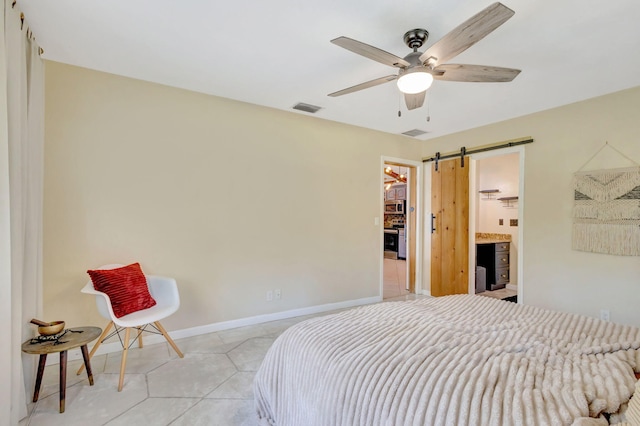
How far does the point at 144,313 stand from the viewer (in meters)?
2.45

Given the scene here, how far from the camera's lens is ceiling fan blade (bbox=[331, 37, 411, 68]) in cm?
168

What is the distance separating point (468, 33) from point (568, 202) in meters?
2.70

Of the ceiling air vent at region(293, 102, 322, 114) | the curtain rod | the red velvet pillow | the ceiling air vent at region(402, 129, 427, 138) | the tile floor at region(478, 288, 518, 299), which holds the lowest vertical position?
the tile floor at region(478, 288, 518, 299)

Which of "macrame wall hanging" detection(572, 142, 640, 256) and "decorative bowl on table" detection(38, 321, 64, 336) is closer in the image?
"decorative bowl on table" detection(38, 321, 64, 336)

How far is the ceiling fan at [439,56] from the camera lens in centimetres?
159

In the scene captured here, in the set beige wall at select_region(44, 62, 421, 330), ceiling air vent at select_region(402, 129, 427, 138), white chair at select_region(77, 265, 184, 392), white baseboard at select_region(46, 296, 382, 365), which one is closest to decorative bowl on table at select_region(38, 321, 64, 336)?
white chair at select_region(77, 265, 184, 392)

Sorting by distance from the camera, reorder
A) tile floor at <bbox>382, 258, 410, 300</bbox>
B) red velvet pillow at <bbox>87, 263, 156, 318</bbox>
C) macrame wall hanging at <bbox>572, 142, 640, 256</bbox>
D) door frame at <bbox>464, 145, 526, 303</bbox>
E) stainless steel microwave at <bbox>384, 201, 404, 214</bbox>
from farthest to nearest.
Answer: stainless steel microwave at <bbox>384, 201, 404, 214</bbox> → tile floor at <bbox>382, 258, 410, 300</bbox> → door frame at <bbox>464, 145, 526, 303</bbox> → macrame wall hanging at <bbox>572, 142, 640, 256</bbox> → red velvet pillow at <bbox>87, 263, 156, 318</bbox>

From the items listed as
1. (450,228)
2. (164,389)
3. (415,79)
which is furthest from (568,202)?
(164,389)

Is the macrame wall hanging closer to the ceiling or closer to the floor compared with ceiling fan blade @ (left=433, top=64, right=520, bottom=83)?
closer to the floor

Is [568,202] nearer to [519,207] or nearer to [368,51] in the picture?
[519,207]

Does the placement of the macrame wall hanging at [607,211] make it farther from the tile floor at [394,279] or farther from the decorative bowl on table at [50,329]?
the decorative bowl on table at [50,329]

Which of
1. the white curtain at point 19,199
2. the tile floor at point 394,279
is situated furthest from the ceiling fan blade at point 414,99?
the tile floor at point 394,279

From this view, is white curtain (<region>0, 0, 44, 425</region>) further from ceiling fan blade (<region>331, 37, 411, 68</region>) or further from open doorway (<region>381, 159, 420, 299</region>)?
open doorway (<region>381, 159, 420, 299</region>)

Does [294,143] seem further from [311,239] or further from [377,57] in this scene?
[377,57]
